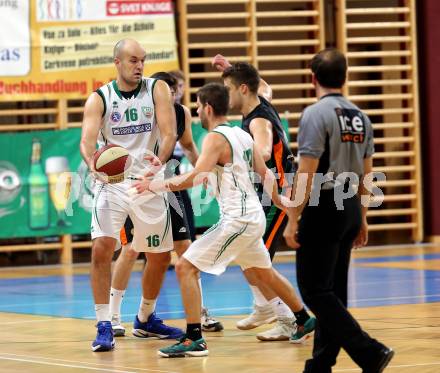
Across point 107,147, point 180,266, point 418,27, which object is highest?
point 418,27

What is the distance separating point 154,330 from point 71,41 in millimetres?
8086

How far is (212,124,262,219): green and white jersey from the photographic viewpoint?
681 centimetres

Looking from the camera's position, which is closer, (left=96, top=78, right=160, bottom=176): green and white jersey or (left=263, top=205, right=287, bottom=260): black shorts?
(left=96, top=78, right=160, bottom=176): green and white jersey

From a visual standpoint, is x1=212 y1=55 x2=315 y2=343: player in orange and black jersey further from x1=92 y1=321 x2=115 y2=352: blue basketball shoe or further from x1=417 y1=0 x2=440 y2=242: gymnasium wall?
x1=417 y1=0 x2=440 y2=242: gymnasium wall

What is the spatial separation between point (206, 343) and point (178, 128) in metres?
1.90

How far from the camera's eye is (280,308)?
7.54 metres

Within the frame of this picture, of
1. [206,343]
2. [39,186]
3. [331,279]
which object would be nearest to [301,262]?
[331,279]

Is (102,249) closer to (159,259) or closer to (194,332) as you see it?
(159,259)

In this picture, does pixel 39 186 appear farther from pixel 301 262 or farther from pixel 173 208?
pixel 301 262

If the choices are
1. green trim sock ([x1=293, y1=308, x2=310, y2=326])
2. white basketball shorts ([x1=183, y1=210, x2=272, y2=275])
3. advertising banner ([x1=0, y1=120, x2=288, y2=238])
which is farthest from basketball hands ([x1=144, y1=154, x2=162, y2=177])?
advertising banner ([x1=0, y1=120, x2=288, y2=238])

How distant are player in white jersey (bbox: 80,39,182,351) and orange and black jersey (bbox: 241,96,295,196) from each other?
62 cm

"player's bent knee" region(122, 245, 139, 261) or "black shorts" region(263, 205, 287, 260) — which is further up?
"black shorts" region(263, 205, 287, 260)

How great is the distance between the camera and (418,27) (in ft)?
56.5

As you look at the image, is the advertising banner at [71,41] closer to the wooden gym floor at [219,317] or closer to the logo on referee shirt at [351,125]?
the wooden gym floor at [219,317]
